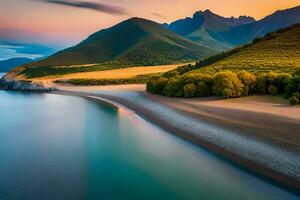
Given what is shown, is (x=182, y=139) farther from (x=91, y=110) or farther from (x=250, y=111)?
(x=91, y=110)

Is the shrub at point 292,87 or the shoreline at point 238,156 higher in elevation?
the shrub at point 292,87

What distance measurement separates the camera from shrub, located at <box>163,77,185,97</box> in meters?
52.5

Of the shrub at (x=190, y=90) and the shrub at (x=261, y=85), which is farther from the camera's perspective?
the shrub at (x=190, y=90)

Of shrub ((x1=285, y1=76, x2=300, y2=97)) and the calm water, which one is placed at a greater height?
shrub ((x1=285, y1=76, x2=300, y2=97))

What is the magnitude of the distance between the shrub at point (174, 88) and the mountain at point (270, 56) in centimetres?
1079

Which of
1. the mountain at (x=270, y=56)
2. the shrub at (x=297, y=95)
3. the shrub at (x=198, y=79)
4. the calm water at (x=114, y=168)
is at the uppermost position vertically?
the mountain at (x=270, y=56)

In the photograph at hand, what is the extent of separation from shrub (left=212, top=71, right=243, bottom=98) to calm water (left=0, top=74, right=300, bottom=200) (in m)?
11.3

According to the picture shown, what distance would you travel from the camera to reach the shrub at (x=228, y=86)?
44219mm

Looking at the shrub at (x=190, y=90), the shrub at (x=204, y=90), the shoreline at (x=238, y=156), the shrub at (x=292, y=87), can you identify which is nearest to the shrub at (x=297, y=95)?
the shrub at (x=292, y=87)

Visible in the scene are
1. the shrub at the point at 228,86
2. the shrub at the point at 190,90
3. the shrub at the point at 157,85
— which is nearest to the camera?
the shrub at the point at 228,86

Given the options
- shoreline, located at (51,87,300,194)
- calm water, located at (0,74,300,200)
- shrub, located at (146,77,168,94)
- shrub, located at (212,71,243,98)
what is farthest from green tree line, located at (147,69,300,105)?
calm water, located at (0,74,300,200)

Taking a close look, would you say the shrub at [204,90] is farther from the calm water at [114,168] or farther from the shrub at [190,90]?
the calm water at [114,168]

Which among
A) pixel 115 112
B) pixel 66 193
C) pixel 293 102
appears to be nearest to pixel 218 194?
pixel 66 193

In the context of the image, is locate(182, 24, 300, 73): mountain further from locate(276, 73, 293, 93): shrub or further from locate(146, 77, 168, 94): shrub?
locate(146, 77, 168, 94): shrub
